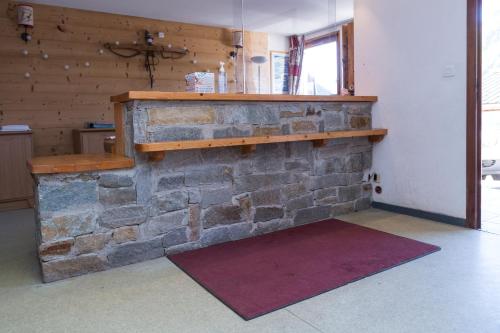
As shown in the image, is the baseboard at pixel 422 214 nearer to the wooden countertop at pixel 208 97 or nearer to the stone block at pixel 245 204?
the wooden countertop at pixel 208 97

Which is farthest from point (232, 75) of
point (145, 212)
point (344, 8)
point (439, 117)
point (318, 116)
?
point (145, 212)

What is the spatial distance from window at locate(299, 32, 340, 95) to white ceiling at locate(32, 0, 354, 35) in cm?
29

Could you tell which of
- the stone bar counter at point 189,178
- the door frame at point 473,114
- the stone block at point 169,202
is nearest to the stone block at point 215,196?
the stone bar counter at point 189,178

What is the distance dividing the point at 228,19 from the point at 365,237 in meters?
4.13

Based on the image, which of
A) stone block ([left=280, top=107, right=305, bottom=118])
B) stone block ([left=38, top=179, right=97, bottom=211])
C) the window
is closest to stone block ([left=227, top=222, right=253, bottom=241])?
stone block ([left=280, top=107, right=305, bottom=118])

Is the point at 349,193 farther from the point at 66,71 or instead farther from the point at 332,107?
the point at 66,71

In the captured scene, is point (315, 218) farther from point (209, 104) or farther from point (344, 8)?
point (344, 8)

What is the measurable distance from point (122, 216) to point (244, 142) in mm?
966

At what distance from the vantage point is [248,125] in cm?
300

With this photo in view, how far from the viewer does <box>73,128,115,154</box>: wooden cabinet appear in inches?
188

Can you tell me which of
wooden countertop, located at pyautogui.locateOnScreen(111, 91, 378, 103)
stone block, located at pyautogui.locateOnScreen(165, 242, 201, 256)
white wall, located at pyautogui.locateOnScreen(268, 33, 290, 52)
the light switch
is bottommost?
stone block, located at pyautogui.locateOnScreen(165, 242, 201, 256)

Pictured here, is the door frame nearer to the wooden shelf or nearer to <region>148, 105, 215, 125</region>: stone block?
the wooden shelf

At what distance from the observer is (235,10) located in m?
5.47

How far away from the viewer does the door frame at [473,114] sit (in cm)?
303
